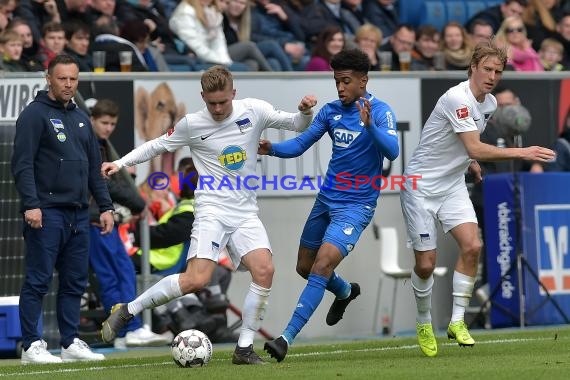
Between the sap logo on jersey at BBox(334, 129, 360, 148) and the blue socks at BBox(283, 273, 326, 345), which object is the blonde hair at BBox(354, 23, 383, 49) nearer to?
the sap logo on jersey at BBox(334, 129, 360, 148)

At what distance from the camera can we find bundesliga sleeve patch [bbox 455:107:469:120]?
1166cm

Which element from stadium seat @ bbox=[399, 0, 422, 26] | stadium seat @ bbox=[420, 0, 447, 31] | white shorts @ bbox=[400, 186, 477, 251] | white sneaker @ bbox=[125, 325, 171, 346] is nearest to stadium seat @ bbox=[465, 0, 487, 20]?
stadium seat @ bbox=[420, 0, 447, 31]

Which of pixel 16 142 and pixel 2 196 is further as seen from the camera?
pixel 2 196

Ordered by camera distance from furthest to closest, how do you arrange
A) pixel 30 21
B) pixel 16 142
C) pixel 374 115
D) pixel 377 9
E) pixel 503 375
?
1. pixel 377 9
2. pixel 30 21
3. pixel 16 142
4. pixel 374 115
5. pixel 503 375

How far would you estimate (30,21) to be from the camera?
1638 cm

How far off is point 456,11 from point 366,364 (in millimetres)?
11552

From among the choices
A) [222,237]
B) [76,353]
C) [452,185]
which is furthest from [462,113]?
[76,353]

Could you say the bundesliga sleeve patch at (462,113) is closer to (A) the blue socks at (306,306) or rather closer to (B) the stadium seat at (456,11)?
(A) the blue socks at (306,306)

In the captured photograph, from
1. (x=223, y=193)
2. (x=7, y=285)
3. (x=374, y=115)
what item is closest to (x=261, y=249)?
(x=223, y=193)

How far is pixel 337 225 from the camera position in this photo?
1123 centimetres

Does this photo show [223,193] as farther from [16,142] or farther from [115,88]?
[115,88]

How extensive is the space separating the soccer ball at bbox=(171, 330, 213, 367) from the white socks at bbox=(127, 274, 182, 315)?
0.33 meters

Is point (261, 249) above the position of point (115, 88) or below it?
below

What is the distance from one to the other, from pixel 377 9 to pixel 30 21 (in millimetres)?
5795
